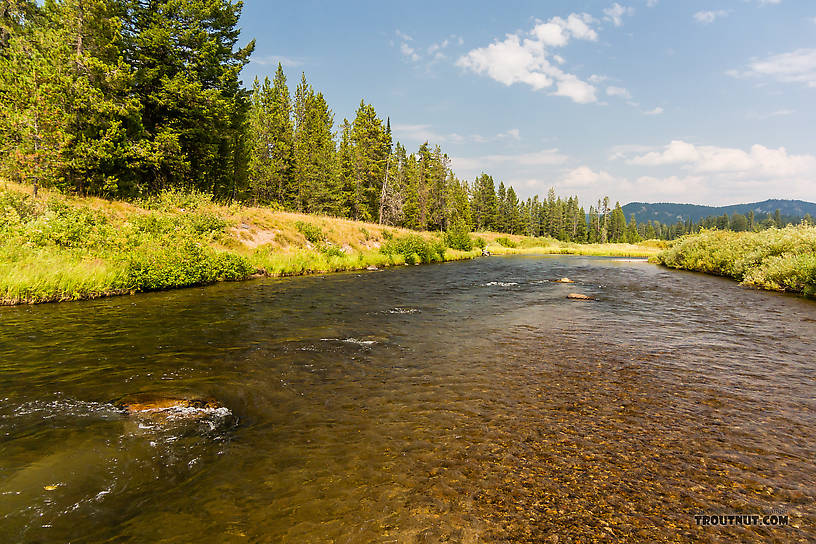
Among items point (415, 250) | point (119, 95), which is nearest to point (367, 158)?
point (415, 250)

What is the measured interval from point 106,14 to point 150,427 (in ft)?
102

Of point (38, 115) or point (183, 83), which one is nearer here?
point (38, 115)

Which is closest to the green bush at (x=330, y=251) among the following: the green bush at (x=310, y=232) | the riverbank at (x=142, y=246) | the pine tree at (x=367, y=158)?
the riverbank at (x=142, y=246)

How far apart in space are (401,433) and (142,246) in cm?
1783

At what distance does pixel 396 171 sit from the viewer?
7781cm

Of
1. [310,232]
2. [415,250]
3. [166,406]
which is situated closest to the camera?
[166,406]

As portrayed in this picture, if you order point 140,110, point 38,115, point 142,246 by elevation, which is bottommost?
point 142,246

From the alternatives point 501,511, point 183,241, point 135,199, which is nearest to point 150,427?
point 501,511

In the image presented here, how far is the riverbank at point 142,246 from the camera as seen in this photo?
13445mm

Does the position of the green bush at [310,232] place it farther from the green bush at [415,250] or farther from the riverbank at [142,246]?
the green bush at [415,250]

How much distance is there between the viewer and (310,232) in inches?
1256

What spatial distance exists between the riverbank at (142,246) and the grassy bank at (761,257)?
25593 mm

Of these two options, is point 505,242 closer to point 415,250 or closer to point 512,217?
point 512,217

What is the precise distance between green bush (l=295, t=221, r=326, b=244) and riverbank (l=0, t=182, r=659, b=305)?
10 centimetres
